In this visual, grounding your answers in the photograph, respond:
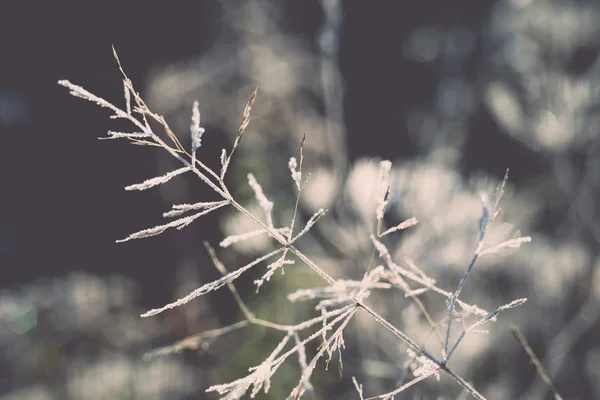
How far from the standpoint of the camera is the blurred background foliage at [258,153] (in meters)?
2.71

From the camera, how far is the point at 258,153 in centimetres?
385

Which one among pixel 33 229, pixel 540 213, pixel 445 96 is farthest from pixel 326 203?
pixel 33 229

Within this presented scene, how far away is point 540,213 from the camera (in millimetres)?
3180

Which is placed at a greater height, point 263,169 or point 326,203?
point 326,203

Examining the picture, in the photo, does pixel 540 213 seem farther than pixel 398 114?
No

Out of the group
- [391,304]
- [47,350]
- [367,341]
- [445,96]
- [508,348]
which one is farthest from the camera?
[445,96]

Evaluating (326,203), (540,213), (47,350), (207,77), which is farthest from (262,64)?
(47,350)

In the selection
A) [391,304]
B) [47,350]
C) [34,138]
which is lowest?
[47,350]

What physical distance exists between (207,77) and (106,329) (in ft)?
7.51

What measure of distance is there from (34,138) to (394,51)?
3.49 m

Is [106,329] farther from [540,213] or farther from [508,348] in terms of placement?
[540,213]

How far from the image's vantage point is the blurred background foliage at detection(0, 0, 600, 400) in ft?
8.89

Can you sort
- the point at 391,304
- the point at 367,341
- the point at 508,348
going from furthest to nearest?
the point at 508,348 → the point at 367,341 → the point at 391,304

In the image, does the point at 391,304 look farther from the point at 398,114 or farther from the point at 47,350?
the point at 47,350
